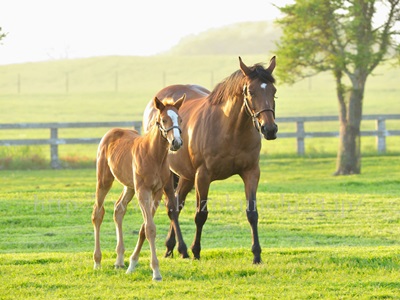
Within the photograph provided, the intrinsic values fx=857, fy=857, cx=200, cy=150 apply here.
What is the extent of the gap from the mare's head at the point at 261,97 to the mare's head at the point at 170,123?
1125mm

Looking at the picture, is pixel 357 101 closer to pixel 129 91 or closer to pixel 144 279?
pixel 144 279

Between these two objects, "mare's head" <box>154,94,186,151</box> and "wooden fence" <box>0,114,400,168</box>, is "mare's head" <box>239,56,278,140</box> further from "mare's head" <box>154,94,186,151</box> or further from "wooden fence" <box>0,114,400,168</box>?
"wooden fence" <box>0,114,400,168</box>

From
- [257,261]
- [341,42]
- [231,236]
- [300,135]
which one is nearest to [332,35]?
[341,42]

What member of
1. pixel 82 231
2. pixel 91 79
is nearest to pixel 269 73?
pixel 82 231

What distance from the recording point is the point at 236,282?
8562 millimetres

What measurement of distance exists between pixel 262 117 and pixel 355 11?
16397 mm

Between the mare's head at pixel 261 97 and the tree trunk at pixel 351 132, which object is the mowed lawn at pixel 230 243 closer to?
the tree trunk at pixel 351 132

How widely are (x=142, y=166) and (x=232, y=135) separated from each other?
1.70 metres

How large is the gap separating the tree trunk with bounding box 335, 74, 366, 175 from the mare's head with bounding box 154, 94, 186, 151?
58.3ft

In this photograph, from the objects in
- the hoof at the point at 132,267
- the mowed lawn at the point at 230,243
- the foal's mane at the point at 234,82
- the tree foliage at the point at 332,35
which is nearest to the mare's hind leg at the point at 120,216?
the mowed lawn at the point at 230,243

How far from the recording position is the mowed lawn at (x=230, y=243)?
8.29 metres

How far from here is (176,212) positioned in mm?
11047

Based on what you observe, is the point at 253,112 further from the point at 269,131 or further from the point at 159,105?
the point at 159,105

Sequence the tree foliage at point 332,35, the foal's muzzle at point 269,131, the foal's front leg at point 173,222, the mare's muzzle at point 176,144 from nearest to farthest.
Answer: the mare's muzzle at point 176,144, the foal's muzzle at point 269,131, the foal's front leg at point 173,222, the tree foliage at point 332,35
